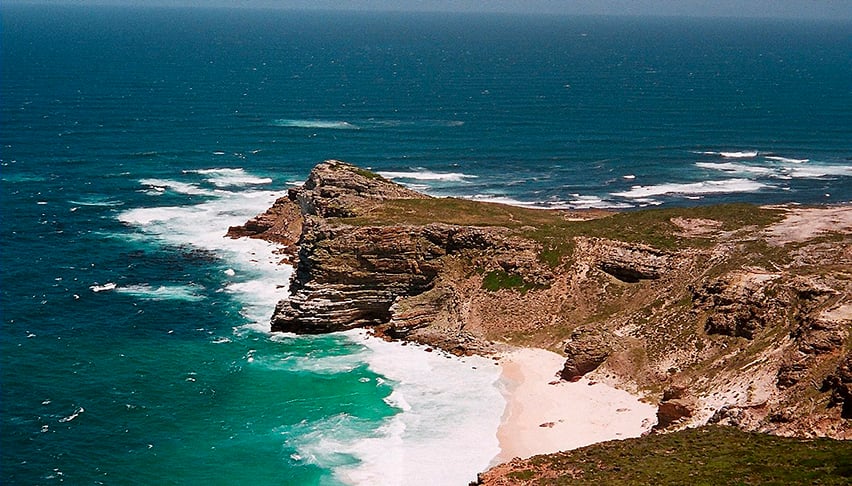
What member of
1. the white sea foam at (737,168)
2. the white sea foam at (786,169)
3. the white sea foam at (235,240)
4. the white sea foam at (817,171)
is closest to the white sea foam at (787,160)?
the white sea foam at (786,169)

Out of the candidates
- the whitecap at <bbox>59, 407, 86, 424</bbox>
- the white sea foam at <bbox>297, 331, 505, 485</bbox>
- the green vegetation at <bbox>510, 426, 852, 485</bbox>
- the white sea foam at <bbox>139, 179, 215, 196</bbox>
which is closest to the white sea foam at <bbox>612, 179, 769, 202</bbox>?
the white sea foam at <bbox>139, 179, 215, 196</bbox>

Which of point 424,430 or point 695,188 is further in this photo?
point 695,188

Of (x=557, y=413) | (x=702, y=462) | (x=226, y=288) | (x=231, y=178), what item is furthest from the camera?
(x=231, y=178)

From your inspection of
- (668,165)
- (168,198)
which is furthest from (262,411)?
(668,165)

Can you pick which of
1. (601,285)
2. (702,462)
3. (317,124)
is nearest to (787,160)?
(317,124)

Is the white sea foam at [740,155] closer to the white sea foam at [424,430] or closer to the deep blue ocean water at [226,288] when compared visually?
the deep blue ocean water at [226,288]

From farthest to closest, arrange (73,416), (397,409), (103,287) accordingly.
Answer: (103,287) < (397,409) < (73,416)

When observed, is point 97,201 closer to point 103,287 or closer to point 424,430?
point 103,287

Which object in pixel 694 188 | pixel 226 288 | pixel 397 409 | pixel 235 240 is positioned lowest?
pixel 226 288

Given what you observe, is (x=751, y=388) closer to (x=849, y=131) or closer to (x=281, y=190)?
(x=281, y=190)
